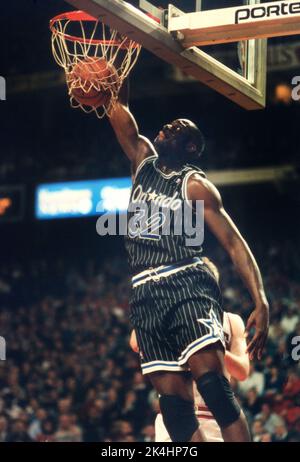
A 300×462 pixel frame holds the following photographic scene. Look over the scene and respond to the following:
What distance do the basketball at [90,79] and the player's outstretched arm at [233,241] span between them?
2.38 feet

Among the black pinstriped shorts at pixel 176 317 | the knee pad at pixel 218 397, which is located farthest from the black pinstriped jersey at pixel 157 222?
the knee pad at pixel 218 397

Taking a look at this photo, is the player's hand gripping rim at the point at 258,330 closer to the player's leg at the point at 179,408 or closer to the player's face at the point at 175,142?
the player's leg at the point at 179,408

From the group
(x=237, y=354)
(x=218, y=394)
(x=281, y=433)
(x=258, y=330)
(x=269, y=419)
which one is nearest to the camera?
(x=218, y=394)

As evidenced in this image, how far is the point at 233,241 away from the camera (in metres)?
5.13

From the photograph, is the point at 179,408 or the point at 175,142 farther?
the point at 175,142

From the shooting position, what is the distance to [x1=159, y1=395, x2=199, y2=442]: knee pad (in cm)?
484

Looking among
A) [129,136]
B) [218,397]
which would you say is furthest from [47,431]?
[218,397]

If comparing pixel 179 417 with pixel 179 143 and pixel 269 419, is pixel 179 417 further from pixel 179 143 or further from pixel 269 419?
pixel 269 419

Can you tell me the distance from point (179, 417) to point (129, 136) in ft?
5.30

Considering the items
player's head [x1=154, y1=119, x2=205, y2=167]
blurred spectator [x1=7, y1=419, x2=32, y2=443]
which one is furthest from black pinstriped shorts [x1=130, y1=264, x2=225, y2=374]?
blurred spectator [x1=7, y1=419, x2=32, y2=443]

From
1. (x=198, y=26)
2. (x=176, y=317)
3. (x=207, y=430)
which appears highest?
(x=198, y=26)

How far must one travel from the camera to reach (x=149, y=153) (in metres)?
5.43

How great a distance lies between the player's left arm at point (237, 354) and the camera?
5211 mm

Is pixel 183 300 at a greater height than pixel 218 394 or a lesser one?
greater
